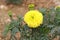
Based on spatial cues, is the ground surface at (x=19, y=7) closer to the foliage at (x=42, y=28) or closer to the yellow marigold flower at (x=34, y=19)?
the foliage at (x=42, y=28)

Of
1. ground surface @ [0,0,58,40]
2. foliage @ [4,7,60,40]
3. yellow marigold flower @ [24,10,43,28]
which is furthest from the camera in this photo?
ground surface @ [0,0,58,40]

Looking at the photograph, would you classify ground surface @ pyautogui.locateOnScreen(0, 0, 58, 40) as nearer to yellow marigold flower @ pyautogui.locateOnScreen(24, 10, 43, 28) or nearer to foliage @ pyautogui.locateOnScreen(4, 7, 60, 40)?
foliage @ pyautogui.locateOnScreen(4, 7, 60, 40)

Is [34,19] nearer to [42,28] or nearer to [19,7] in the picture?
[42,28]

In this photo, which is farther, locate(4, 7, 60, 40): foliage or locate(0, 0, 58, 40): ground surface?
locate(0, 0, 58, 40): ground surface

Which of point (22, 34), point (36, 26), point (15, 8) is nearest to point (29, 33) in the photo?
point (22, 34)

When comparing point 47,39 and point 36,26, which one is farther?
point 47,39

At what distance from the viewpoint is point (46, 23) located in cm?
266

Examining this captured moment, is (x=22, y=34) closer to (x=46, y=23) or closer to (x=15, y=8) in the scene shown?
(x=46, y=23)

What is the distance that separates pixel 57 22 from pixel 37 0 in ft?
8.71

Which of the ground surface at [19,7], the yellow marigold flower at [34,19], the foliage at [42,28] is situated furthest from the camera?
the ground surface at [19,7]

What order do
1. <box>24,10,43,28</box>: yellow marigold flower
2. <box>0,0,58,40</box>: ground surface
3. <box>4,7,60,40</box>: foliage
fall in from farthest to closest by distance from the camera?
<box>0,0,58,40</box>: ground surface < <box>4,7,60,40</box>: foliage < <box>24,10,43,28</box>: yellow marigold flower

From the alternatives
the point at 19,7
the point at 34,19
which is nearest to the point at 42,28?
the point at 34,19

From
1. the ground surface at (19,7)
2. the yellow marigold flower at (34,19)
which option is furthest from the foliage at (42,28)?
the ground surface at (19,7)

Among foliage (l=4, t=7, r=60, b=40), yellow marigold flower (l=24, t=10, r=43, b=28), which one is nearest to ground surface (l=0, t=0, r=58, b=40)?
foliage (l=4, t=7, r=60, b=40)
